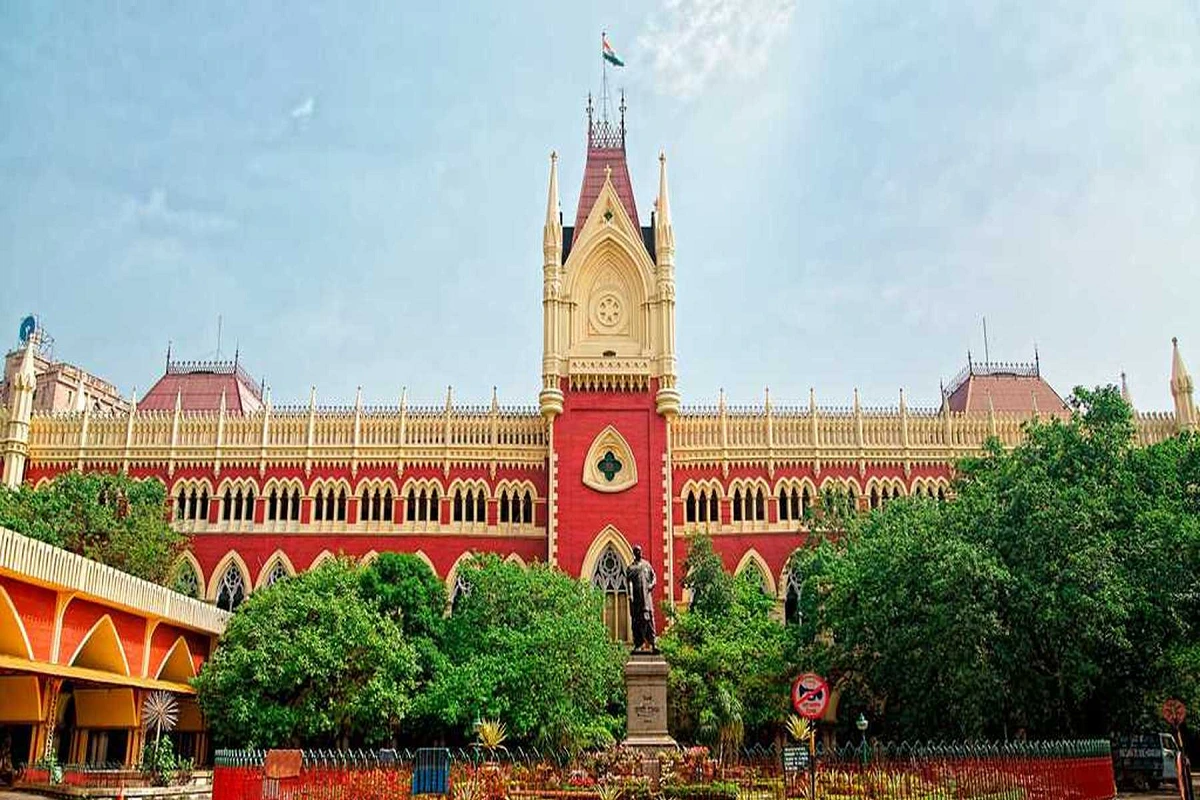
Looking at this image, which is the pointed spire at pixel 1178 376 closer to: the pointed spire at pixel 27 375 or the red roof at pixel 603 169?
the red roof at pixel 603 169

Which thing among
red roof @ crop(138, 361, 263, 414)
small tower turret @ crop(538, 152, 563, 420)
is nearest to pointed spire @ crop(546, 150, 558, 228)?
small tower turret @ crop(538, 152, 563, 420)

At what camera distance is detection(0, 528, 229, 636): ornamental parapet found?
96.6 ft

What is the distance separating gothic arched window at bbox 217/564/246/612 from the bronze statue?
2498cm

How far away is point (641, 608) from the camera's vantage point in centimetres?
2648

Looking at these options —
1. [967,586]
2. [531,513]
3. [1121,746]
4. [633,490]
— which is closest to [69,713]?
[531,513]

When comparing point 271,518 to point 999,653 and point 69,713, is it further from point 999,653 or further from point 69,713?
point 999,653

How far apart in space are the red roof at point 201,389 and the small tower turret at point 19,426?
223 inches

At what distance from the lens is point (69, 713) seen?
40438 mm

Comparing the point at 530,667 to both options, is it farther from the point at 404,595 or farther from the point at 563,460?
the point at 563,460

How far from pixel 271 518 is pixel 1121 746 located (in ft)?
107

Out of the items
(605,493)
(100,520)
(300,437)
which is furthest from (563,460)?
(100,520)

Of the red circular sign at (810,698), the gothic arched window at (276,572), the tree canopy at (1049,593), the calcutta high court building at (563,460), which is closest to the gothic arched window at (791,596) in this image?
the calcutta high court building at (563,460)

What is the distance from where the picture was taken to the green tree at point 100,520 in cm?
4200

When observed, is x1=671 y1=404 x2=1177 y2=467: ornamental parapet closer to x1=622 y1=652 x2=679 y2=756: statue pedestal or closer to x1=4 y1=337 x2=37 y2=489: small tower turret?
x1=622 y1=652 x2=679 y2=756: statue pedestal
